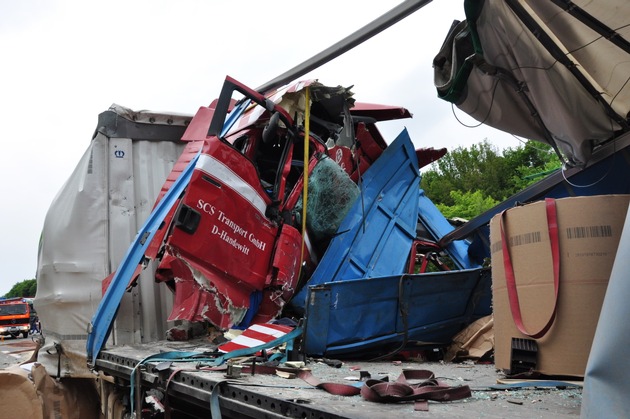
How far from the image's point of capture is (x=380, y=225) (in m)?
4.82

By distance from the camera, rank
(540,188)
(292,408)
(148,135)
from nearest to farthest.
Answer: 1. (292,408)
2. (540,188)
3. (148,135)

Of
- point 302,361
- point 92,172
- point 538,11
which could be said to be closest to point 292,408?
point 302,361

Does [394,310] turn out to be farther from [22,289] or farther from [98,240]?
[22,289]

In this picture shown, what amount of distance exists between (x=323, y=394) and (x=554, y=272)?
953mm

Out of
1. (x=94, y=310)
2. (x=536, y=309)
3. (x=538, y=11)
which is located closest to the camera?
(x=536, y=309)

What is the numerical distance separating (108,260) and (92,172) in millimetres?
760

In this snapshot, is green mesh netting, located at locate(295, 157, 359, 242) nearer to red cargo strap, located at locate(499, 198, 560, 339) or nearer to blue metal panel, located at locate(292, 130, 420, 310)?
blue metal panel, located at locate(292, 130, 420, 310)

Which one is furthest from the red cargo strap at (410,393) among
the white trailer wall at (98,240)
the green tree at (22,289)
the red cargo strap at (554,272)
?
the green tree at (22,289)

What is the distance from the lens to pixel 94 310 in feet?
15.5

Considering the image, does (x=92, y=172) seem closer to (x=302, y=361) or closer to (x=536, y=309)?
(x=302, y=361)

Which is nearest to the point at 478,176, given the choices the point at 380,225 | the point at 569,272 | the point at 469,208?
the point at 469,208

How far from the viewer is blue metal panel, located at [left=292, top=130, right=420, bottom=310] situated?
14.4 feet

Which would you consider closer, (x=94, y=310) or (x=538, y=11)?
(x=538, y=11)

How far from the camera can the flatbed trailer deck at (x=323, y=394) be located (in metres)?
1.79
